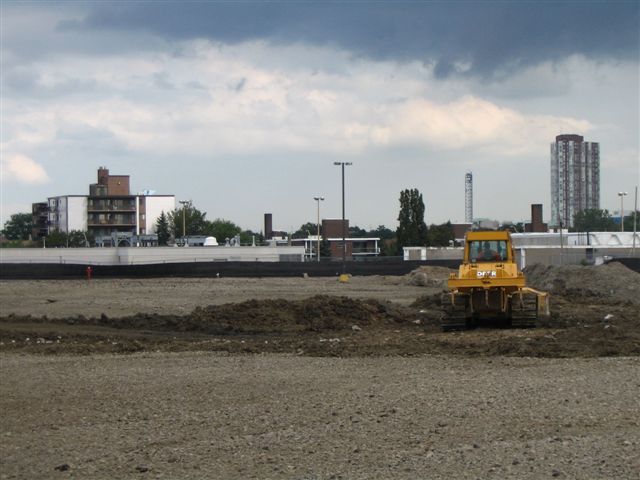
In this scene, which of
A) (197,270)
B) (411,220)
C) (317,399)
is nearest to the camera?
(317,399)

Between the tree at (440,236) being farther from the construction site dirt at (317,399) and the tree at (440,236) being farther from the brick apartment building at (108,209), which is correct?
the construction site dirt at (317,399)

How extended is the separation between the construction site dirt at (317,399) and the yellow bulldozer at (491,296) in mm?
697

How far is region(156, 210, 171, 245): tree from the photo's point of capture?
12662 centimetres

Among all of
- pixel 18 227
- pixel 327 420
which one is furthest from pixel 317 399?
pixel 18 227

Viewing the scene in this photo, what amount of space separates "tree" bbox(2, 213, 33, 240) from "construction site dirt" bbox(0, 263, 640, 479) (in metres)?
140

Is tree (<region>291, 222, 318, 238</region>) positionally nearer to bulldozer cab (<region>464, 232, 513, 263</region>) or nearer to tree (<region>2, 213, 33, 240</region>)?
tree (<region>2, 213, 33, 240</region>)

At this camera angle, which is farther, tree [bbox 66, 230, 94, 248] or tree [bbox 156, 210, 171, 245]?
tree [bbox 66, 230, 94, 248]

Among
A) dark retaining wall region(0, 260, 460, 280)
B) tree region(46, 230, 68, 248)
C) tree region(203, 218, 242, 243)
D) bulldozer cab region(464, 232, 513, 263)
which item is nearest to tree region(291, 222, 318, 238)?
tree region(203, 218, 242, 243)

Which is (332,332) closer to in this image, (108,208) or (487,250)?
(487,250)

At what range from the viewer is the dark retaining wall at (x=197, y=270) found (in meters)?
62.3

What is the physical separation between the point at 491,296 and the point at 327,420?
14921 millimetres

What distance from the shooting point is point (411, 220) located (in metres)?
113

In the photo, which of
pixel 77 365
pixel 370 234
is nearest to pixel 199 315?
pixel 77 365

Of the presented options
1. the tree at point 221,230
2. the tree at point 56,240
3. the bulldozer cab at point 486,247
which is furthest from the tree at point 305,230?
the bulldozer cab at point 486,247
